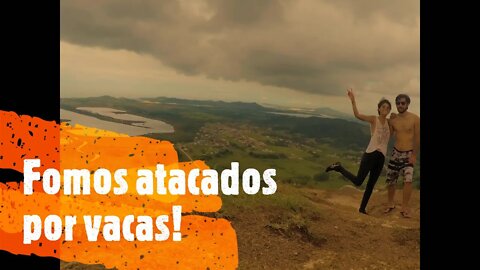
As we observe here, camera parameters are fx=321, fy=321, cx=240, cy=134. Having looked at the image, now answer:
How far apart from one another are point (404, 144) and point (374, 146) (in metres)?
0.71

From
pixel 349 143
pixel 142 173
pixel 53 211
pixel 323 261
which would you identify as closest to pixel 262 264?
pixel 323 261

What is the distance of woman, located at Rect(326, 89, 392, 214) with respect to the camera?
7116 millimetres

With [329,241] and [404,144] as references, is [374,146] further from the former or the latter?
[329,241]

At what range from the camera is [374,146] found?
7250mm

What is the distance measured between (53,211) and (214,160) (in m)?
8.52

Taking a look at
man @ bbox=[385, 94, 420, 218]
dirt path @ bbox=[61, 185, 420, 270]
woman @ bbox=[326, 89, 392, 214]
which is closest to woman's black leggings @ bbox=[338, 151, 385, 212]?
woman @ bbox=[326, 89, 392, 214]

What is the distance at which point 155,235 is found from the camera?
10.2m

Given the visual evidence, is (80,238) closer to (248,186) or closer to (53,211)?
(53,211)

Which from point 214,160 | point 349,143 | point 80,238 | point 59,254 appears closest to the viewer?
point 59,254

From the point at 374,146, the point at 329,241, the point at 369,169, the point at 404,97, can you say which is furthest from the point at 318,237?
the point at 404,97

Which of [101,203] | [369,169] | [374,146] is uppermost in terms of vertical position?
[374,146]

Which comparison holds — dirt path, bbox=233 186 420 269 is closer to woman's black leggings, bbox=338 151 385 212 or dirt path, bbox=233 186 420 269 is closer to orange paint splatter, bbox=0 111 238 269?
orange paint splatter, bbox=0 111 238 269

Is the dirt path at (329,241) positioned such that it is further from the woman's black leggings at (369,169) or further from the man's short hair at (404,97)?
the man's short hair at (404,97)

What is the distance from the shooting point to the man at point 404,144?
7070 millimetres
